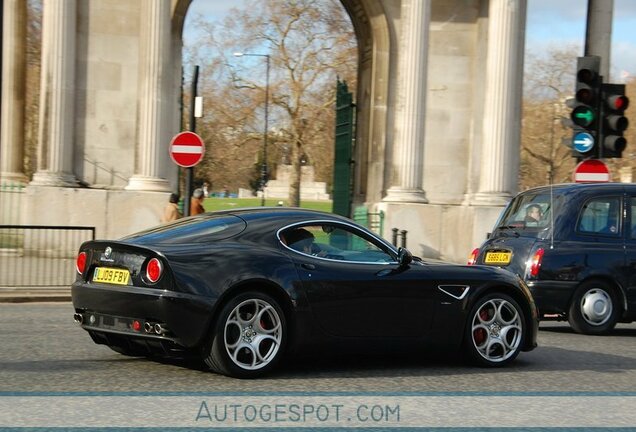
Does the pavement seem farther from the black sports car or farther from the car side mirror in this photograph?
the car side mirror

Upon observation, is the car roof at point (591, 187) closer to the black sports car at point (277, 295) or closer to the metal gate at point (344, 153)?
the black sports car at point (277, 295)

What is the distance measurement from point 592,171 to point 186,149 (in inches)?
285

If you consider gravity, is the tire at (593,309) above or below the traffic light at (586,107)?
below

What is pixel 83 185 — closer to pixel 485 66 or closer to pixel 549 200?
pixel 485 66

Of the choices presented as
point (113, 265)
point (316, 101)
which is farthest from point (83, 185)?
point (316, 101)

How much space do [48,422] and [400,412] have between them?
226cm

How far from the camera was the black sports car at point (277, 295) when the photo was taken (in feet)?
27.3

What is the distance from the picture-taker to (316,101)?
6134 centimetres

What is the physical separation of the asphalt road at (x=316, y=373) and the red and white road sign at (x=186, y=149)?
355 inches

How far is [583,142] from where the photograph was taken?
18062 millimetres

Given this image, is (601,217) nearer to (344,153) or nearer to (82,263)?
(82,263)

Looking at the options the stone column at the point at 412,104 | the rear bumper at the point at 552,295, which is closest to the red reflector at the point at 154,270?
the rear bumper at the point at 552,295

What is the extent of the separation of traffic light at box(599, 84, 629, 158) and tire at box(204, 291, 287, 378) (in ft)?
35.2

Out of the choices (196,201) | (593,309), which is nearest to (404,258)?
(593,309)
